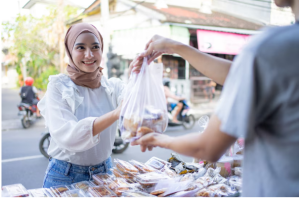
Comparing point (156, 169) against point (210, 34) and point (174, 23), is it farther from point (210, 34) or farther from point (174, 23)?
point (210, 34)

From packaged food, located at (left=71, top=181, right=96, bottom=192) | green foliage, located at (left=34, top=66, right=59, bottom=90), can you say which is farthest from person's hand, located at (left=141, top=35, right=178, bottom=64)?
green foliage, located at (left=34, top=66, right=59, bottom=90)

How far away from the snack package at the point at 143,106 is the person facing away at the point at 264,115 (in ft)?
1.36

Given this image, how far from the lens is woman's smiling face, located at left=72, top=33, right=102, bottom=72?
72.3 inches

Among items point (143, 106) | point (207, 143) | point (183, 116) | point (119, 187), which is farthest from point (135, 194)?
point (183, 116)

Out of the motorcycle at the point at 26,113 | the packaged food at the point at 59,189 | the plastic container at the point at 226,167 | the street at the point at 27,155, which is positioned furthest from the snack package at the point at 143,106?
the motorcycle at the point at 26,113

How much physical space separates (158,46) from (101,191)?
888 mm

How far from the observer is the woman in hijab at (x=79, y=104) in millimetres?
1689

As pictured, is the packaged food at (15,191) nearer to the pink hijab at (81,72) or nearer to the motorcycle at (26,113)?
the pink hijab at (81,72)

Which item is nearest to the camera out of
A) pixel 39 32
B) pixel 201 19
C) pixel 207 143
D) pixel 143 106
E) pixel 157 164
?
pixel 207 143

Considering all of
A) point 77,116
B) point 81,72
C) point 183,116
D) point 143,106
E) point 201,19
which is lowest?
point 183,116

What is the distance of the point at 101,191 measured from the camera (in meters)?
1.59

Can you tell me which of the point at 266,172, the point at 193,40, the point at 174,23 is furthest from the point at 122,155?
the point at 193,40

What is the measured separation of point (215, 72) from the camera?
4.38ft

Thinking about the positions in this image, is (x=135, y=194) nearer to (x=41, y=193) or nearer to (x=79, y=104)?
(x=41, y=193)
